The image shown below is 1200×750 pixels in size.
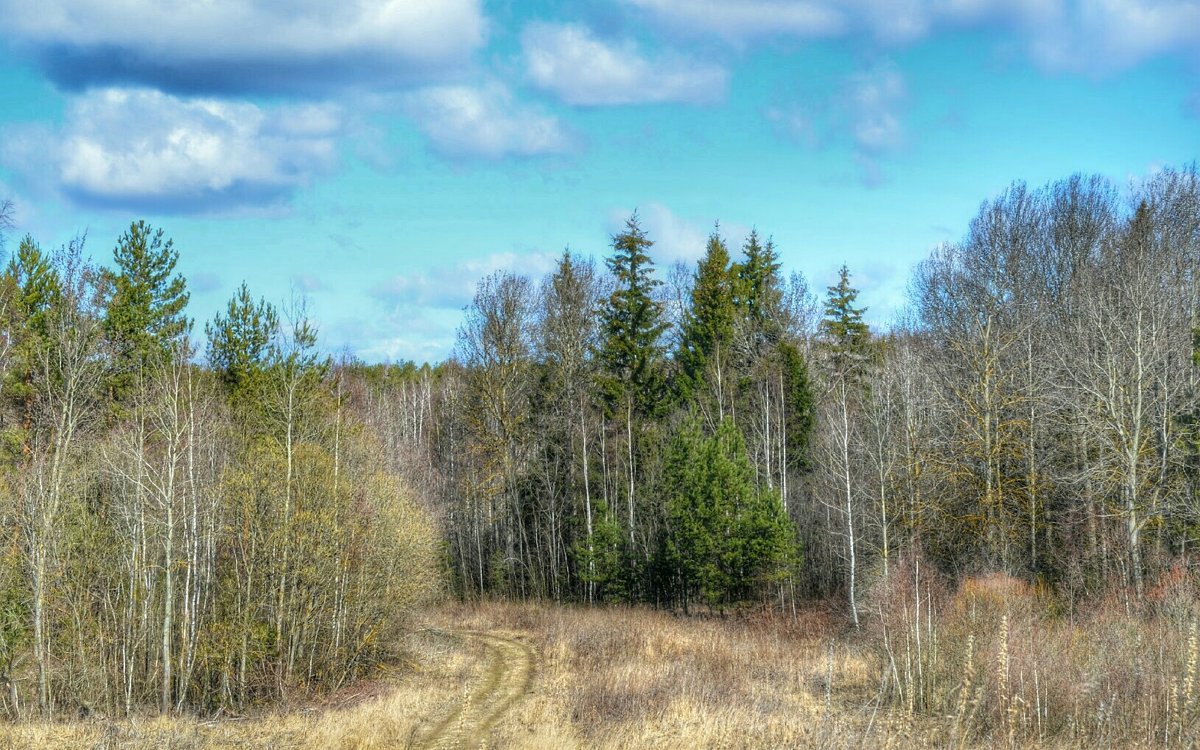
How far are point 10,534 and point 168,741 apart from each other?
30.8 ft

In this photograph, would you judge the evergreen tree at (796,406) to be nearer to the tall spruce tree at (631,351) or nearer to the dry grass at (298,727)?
the tall spruce tree at (631,351)

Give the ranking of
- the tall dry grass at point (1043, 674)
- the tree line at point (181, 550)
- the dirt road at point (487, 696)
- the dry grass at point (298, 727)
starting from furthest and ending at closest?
the tree line at point (181, 550), the dirt road at point (487, 696), the dry grass at point (298, 727), the tall dry grass at point (1043, 674)

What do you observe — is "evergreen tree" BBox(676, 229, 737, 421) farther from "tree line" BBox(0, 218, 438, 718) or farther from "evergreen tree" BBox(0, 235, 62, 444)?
"evergreen tree" BBox(0, 235, 62, 444)

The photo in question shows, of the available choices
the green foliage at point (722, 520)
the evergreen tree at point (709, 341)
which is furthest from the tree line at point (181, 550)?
the evergreen tree at point (709, 341)

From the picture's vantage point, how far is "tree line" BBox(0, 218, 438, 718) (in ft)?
67.7

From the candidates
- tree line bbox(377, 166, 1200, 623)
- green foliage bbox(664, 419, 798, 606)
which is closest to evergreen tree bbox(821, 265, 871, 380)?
tree line bbox(377, 166, 1200, 623)

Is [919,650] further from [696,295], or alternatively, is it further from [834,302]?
[834,302]

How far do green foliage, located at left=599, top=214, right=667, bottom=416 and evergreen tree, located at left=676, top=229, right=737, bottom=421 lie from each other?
6.35 feet

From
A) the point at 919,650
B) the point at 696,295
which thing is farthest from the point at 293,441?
the point at 696,295

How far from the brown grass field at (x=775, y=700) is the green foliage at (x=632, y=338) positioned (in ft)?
59.7

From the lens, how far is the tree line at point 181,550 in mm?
20641

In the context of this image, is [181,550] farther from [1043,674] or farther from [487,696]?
[1043,674]

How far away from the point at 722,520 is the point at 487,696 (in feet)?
52.1

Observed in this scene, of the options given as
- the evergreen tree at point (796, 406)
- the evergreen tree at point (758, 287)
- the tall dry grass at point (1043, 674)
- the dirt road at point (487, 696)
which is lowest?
the dirt road at point (487, 696)
